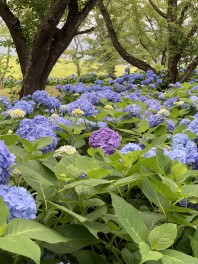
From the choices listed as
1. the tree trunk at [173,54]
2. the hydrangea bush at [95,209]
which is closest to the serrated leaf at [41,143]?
the hydrangea bush at [95,209]

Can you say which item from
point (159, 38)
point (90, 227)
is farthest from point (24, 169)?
point (159, 38)

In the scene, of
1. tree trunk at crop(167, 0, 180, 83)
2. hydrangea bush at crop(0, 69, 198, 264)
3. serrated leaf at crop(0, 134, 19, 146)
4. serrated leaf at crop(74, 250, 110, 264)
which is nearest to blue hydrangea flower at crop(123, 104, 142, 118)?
hydrangea bush at crop(0, 69, 198, 264)

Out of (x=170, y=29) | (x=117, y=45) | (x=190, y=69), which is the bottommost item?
(x=190, y=69)

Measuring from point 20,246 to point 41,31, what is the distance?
19.0ft

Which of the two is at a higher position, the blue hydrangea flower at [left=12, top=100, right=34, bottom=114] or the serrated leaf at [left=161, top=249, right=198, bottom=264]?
the blue hydrangea flower at [left=12, top=100, right=34, bottom=114]

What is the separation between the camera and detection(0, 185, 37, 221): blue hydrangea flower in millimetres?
864

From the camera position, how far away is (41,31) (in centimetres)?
620

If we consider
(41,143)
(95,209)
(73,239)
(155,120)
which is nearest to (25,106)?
(155,120)

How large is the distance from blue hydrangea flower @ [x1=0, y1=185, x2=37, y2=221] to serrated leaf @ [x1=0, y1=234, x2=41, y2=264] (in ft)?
0.43

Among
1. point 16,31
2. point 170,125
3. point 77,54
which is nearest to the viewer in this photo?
point 170,125

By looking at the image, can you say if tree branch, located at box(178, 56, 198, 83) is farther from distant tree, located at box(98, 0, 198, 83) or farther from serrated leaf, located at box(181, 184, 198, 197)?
serrated leaf, located at box(181, 184, 198, 197)

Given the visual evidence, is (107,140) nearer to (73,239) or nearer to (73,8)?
(73,239)

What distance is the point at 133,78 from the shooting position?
7648mm

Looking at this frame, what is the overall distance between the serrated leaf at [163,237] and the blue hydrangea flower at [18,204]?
0.81ft
